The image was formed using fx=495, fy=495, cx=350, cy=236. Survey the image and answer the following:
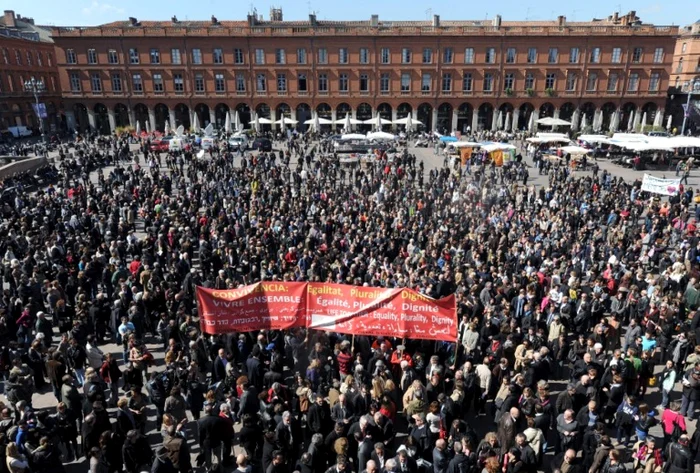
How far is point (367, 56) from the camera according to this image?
5484 cm

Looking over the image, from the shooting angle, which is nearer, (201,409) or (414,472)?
(414,472)

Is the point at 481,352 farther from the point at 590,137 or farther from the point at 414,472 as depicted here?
the point at 590,137

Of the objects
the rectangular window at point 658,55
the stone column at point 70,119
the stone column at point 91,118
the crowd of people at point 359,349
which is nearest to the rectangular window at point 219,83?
the stone column at point 91,118

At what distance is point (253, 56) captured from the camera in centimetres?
5466

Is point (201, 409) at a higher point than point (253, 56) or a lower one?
lower

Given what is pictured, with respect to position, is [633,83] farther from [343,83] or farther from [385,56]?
[343,83]

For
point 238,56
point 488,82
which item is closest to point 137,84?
point 238,56

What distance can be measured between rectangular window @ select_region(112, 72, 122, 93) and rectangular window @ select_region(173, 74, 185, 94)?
19.6 ft

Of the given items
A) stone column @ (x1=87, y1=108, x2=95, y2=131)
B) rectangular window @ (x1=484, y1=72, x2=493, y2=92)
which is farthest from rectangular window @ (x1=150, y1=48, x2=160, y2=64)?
rectangular window @ (x1=484, y1=72, x2=493, y2=92)

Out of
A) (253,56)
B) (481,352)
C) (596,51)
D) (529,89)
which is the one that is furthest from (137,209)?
(596,51)

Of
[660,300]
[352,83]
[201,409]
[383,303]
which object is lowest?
[201,409]

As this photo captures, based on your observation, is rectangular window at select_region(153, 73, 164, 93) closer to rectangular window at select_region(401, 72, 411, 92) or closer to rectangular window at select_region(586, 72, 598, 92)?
rectangular window at select_region(401, 72, 411, 92)

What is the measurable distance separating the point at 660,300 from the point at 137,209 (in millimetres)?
19862

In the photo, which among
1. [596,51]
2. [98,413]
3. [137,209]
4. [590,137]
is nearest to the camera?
[98,413]
